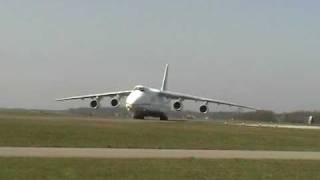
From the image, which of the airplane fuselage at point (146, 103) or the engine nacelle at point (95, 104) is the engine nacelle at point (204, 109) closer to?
the airplane fuselage at point (146, 103)

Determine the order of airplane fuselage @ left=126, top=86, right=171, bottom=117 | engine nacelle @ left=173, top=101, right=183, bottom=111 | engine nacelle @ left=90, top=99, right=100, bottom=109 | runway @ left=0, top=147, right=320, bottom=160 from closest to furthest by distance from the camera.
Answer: runway @ left=0, top=147, right=320, bottom=160, airplane fuselage @ left=126, top=86, right=171, bottom=117, engine nacelle @ left=173, top=101, right=183, bottom=111, engine nacelle @ left=90, top=99, right=100, bottom=109

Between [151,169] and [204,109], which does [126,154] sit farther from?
[204,109]

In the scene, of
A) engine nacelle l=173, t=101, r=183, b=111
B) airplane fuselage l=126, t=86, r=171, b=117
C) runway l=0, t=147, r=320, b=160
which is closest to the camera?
runway l=0, t=147, r=320, b=160

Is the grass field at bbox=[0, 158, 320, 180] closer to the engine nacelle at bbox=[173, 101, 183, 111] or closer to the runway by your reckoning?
the runway

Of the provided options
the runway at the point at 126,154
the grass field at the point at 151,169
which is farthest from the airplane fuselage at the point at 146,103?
the grass field at the point at 151,169

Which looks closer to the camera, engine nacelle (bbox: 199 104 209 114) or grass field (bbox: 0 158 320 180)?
grass field (bbox: 0 158 320 180)

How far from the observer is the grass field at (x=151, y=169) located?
48.4ft

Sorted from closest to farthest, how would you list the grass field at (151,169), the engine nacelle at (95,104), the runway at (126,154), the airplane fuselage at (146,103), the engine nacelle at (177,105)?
the grass field at (151,169) < the runway at (126,154) < the airplane fuselage at (146,103) < the engine nacelle at (177,105) < the engine nacelle at (95,104)

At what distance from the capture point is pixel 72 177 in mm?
14219

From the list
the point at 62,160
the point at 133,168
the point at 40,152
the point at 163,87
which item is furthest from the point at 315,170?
the point at 163,87

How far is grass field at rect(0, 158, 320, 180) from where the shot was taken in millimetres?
14742

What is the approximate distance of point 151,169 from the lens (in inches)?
643

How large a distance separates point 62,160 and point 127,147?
7180 mm

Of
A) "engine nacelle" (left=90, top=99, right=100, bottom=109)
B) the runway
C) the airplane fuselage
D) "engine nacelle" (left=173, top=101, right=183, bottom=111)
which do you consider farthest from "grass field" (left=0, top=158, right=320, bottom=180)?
"engine nacelle" (left=90, top=99, right=100, bottom=109)
